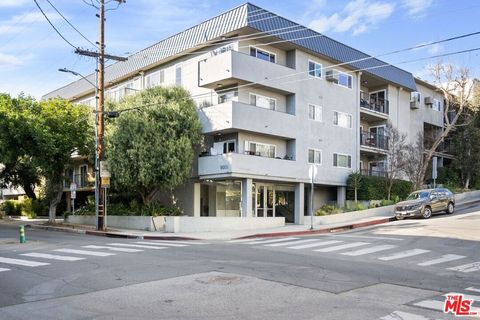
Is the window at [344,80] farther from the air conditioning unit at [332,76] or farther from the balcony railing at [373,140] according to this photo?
the balcony railing at [373,140]

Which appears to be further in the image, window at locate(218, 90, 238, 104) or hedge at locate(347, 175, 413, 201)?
hedge at locate(347, 175, 413, 201)

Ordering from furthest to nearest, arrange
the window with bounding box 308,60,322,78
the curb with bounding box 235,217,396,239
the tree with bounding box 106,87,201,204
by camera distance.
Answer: the window with bounding box 308,60,322,78, the tree with bounding box 106,87,201,204, the curb with bounding box 235,217,396,239

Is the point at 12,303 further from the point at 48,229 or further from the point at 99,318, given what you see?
the point at 48,229

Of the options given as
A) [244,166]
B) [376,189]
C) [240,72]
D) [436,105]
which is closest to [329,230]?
[244,166]

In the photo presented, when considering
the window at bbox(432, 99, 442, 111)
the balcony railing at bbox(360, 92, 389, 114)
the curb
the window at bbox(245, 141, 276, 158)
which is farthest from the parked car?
the window at bbox(432, 99, 442, 111)

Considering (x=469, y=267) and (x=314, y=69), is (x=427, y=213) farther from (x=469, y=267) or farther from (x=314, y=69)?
(x=469, y=267)

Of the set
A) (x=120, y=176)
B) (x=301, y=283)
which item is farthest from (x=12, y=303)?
(x=120, y=176)

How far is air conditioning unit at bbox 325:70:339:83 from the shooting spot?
3488cm

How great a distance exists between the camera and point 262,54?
103 ft

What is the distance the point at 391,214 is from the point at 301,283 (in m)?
22.8

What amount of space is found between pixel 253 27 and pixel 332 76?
8.86 meters

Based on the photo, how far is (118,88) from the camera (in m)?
39.9

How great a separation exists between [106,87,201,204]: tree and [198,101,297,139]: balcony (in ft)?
3.33

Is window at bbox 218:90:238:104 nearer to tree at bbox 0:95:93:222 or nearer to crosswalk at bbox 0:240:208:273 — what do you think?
tree at bbox 0:95:93:222
